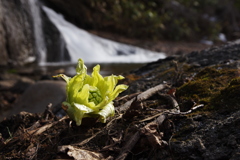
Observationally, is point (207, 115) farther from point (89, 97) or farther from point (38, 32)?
point (38, 32)

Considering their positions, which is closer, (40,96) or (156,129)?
(156,129)

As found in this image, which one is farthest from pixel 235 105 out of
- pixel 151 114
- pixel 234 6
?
pixel 234 6

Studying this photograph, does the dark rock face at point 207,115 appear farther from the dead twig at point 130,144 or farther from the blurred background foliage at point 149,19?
the blurred background foliage at point 149,19

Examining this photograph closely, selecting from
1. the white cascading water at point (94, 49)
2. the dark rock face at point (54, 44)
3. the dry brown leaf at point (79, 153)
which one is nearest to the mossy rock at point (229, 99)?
the dry brown leaf at point (79, 153)

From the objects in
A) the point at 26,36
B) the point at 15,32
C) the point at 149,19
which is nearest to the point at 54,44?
the point at 26,36

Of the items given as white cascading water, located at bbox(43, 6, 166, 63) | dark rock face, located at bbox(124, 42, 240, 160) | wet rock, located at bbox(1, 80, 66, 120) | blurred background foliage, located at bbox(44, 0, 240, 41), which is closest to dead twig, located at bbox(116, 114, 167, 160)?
dark rock face, located at bbox(124, 42, 240, 160)

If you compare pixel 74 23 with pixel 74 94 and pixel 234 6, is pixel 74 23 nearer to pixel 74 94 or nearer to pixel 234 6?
pixel 74 94
